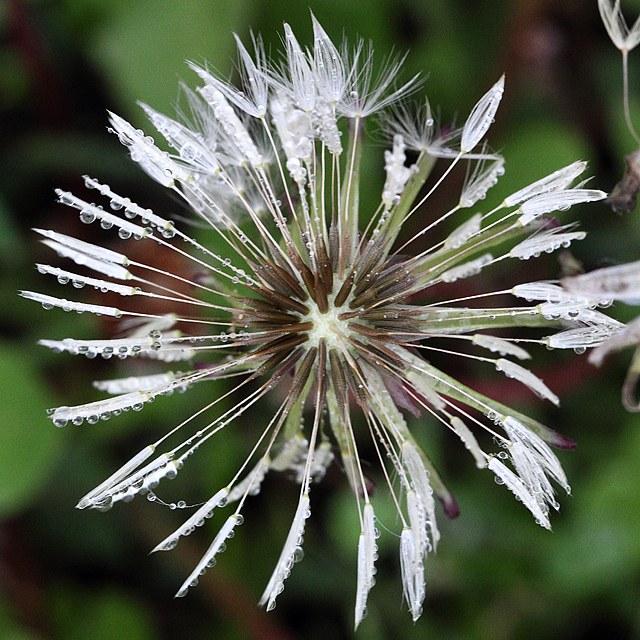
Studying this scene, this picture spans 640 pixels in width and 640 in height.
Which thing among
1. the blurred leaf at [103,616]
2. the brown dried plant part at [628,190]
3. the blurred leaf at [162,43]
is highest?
the blurred leaf at [162,43]

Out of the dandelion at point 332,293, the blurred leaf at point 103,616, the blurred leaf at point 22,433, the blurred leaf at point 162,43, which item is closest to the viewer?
the dandelion at point 332,293

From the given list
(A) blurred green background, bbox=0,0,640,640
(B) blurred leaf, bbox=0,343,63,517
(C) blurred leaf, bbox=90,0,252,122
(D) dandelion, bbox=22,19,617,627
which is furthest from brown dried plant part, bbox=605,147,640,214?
(B) blurred leaf, bbox=0,343,63,517

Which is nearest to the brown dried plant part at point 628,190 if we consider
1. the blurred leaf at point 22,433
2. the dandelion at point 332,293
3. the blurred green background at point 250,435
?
the dandelion at point 332,293

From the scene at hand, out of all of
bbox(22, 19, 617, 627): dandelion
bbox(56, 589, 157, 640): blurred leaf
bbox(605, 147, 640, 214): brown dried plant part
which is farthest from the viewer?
bbox(56, 589, 157, 640): blurred leaf

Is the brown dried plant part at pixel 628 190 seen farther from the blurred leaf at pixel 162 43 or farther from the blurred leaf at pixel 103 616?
the blurred leaf at pixel 103 616

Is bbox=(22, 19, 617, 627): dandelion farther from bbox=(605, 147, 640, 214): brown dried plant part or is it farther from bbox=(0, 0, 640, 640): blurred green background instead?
bbox=(0, 0, 640, 640): blurred green background

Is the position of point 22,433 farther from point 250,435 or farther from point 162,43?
point 162,43

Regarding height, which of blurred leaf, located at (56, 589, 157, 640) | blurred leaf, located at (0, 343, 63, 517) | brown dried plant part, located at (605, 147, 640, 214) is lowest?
blurred leaf, located at (56, 589, 157, 640)
